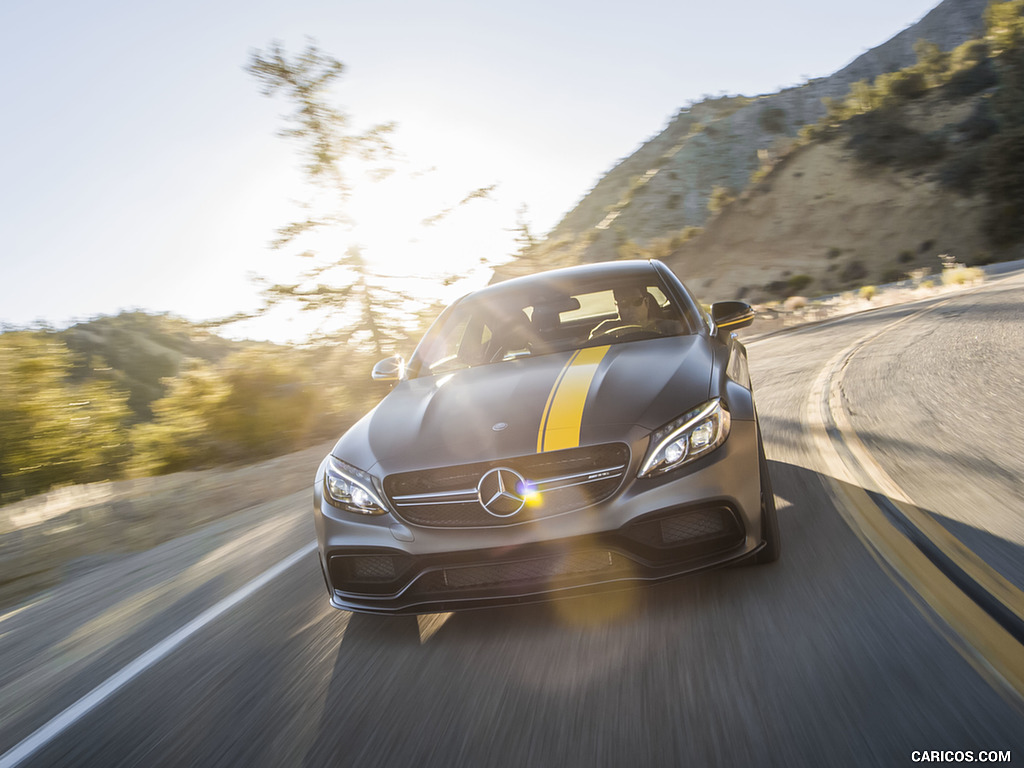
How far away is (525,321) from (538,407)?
1.84 metres

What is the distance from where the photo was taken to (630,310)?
16.1ft

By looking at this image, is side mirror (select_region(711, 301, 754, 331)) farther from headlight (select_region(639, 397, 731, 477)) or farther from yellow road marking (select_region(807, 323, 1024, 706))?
headlight (select_region(639, 397, 731, 477))

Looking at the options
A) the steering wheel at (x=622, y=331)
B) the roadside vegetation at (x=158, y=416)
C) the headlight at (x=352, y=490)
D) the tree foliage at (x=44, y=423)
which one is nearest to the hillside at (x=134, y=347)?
the tree foliage at (x=44, y=423)

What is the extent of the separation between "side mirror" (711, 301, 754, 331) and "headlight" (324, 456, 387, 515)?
94.2 inches

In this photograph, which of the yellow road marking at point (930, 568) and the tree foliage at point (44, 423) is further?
the tree foliage at point (44, 423)

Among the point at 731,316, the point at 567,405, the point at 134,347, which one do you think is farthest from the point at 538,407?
the point at 134,347

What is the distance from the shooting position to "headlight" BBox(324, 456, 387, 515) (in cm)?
313

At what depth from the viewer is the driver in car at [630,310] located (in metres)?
4.73

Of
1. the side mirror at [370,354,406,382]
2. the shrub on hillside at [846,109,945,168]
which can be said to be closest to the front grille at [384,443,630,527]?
the side mirror at [370,354,406,382]

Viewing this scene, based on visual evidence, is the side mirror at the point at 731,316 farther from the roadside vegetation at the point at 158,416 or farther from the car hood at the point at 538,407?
the roadside vegetation at the point at 158,416

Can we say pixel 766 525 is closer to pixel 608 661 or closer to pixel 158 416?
pixel 608 661

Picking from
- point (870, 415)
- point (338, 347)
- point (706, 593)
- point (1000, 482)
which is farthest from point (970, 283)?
point (706, 593)

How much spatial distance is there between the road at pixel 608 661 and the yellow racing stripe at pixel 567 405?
732 mm

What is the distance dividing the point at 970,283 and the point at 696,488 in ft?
89.0
